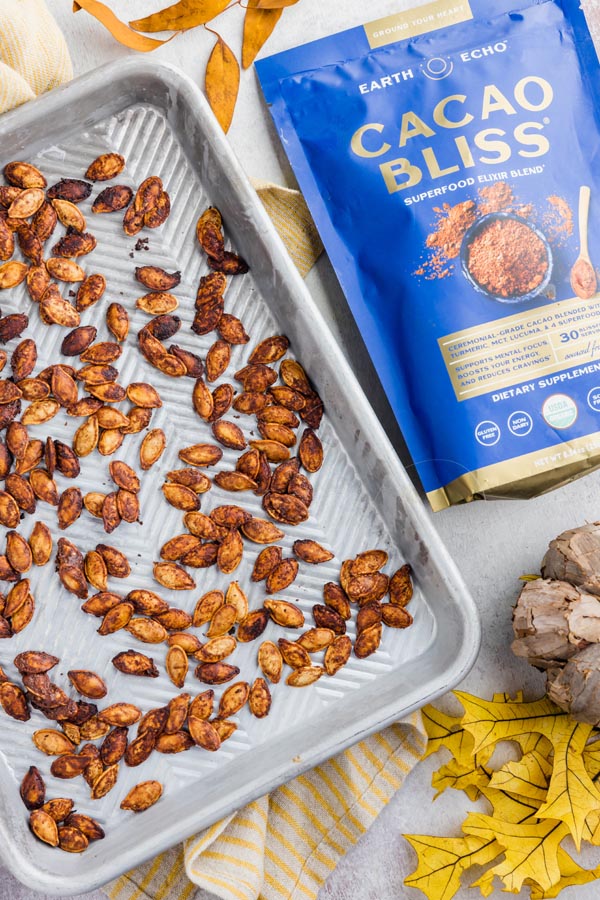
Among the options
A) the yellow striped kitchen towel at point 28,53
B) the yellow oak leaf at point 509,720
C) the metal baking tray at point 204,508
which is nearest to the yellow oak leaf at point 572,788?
the yellow oak leaf at point 509,720

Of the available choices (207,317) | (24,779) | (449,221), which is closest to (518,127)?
(449,221)

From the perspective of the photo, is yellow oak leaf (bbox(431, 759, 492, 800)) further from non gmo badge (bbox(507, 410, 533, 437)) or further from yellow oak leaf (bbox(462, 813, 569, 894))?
non gmo badge (bbox(507, 410, 533, 437))

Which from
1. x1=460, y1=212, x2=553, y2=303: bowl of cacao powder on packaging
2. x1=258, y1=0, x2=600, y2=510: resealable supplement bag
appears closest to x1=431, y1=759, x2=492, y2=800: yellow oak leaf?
x1=258, y1=0, x2=600, y2=510: resealable supplement bag

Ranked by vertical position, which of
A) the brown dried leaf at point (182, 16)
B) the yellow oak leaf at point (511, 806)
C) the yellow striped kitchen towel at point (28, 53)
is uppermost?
the yellow striped kitchen towel at point (28, 53)

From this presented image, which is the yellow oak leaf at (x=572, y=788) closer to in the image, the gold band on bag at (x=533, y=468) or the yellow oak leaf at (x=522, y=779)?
the yellow oak leaf at (x=522, y=779)

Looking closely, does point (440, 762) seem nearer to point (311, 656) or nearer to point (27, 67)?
point (311, 656)
